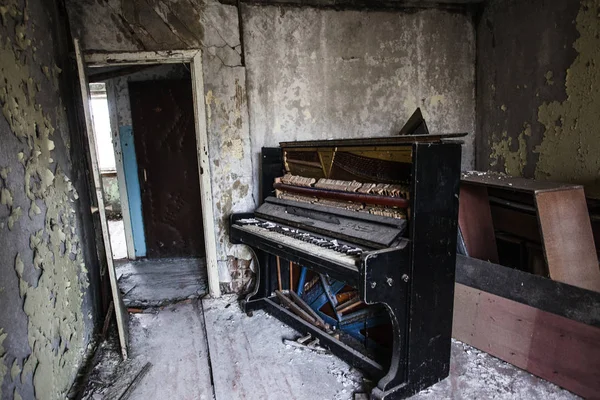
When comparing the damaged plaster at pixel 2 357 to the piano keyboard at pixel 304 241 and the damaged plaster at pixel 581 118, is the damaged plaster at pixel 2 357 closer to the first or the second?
the piano keyboard at pixel 304 241

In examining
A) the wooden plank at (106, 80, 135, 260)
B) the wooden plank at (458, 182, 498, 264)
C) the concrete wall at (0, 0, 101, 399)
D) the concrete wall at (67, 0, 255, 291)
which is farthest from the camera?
the wooden plank at (106, 80, 135, 260)

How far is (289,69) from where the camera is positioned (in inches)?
127

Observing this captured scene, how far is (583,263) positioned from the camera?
2137mm

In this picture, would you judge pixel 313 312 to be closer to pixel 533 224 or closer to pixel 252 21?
pixel 533 224

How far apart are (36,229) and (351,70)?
104 inches

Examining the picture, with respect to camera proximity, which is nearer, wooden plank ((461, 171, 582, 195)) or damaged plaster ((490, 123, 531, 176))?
wooden plank ((461, 171, 582, 195))

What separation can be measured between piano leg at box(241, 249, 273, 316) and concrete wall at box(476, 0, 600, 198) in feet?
7.41

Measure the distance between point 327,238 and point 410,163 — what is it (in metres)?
0.63

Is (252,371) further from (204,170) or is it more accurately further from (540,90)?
(540,90)

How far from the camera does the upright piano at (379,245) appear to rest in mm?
1810

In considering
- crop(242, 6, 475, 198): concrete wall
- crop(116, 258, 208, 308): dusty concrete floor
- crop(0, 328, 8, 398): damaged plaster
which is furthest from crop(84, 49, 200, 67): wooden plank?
crop(0, 328, 8, 398): damaged plaster

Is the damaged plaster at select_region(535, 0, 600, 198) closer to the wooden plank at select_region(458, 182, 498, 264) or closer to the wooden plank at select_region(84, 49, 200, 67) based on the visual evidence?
the wooden plank at select_region(458, 182, 498, 264)

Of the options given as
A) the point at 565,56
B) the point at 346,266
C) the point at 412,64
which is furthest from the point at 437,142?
the point at 412,64

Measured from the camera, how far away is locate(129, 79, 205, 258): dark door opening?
4312 mm
